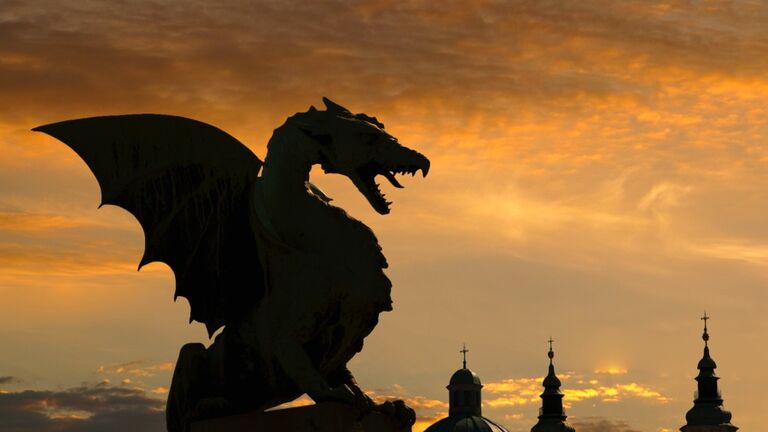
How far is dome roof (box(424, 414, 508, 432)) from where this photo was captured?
465 feet

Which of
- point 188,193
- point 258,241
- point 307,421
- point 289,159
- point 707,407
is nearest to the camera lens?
point 307,421

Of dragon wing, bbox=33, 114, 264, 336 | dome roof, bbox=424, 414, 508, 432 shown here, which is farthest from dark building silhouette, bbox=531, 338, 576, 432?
dragon wing, bbox=33, 114, 264, 336

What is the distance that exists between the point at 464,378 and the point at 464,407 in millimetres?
2642

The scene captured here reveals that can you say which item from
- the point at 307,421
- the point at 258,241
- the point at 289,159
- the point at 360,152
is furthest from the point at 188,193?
the point at 307,421

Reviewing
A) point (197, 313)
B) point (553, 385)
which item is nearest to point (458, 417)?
point (553, 385)

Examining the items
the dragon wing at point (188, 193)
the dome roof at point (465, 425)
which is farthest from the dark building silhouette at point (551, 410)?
the dragon wing at point (188, 193)

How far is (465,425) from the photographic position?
14238 cm

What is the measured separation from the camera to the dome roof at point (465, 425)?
142 meters

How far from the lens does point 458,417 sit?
145m

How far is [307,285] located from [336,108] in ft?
5.28

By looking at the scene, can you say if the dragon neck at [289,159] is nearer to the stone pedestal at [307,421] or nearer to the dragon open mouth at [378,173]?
the dragon open mouth at [378,173]

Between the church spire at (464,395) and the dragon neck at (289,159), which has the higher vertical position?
the church spire at (464,395)

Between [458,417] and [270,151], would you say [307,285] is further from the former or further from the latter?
[458,417]

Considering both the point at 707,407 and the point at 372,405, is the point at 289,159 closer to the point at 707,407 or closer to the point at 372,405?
the point at 372,405
